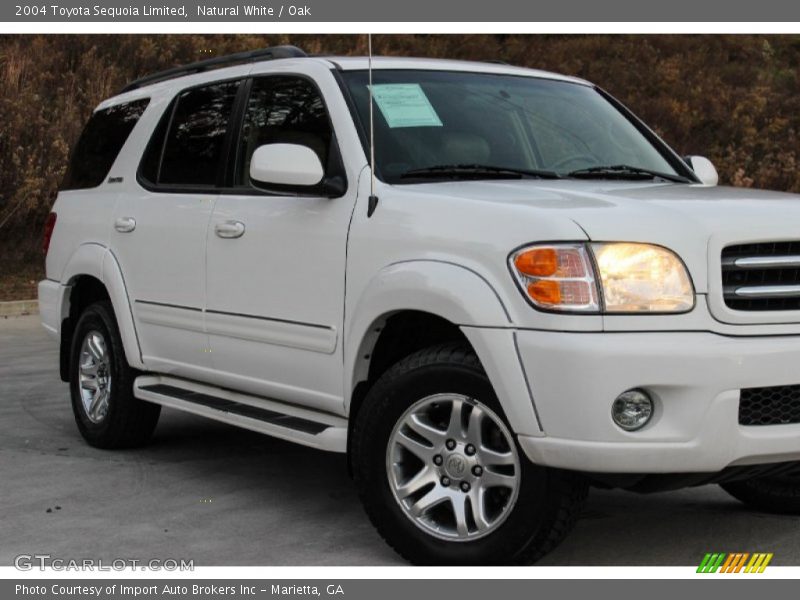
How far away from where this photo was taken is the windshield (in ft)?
17.4

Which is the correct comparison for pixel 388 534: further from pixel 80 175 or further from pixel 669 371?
pixel 80 175

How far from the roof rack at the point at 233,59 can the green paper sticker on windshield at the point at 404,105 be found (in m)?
0.67

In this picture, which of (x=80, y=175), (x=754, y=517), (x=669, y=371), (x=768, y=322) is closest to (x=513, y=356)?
(x=669, y=371)

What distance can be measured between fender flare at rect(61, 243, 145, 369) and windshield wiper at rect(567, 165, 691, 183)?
8.63ft

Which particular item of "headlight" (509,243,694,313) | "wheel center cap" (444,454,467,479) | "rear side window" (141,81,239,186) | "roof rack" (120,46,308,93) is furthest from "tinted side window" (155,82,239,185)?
"headlight" (509,243,694,313)

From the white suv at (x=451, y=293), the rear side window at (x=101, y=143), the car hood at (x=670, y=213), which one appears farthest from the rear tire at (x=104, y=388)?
the car hood at (x=670, y=213)

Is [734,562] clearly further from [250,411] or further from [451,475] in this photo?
[250,411]

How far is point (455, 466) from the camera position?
4.63 meters

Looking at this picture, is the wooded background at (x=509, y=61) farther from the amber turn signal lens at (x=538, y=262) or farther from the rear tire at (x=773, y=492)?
the amber turn signal lens at (x=538, y=262)

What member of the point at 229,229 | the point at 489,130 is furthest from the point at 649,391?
the point at 229,229

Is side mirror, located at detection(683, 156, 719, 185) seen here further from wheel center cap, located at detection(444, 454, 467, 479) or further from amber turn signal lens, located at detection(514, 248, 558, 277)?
wheel center cap, located at detection(444, 454, 467, 479)

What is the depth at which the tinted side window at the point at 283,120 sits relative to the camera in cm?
559
